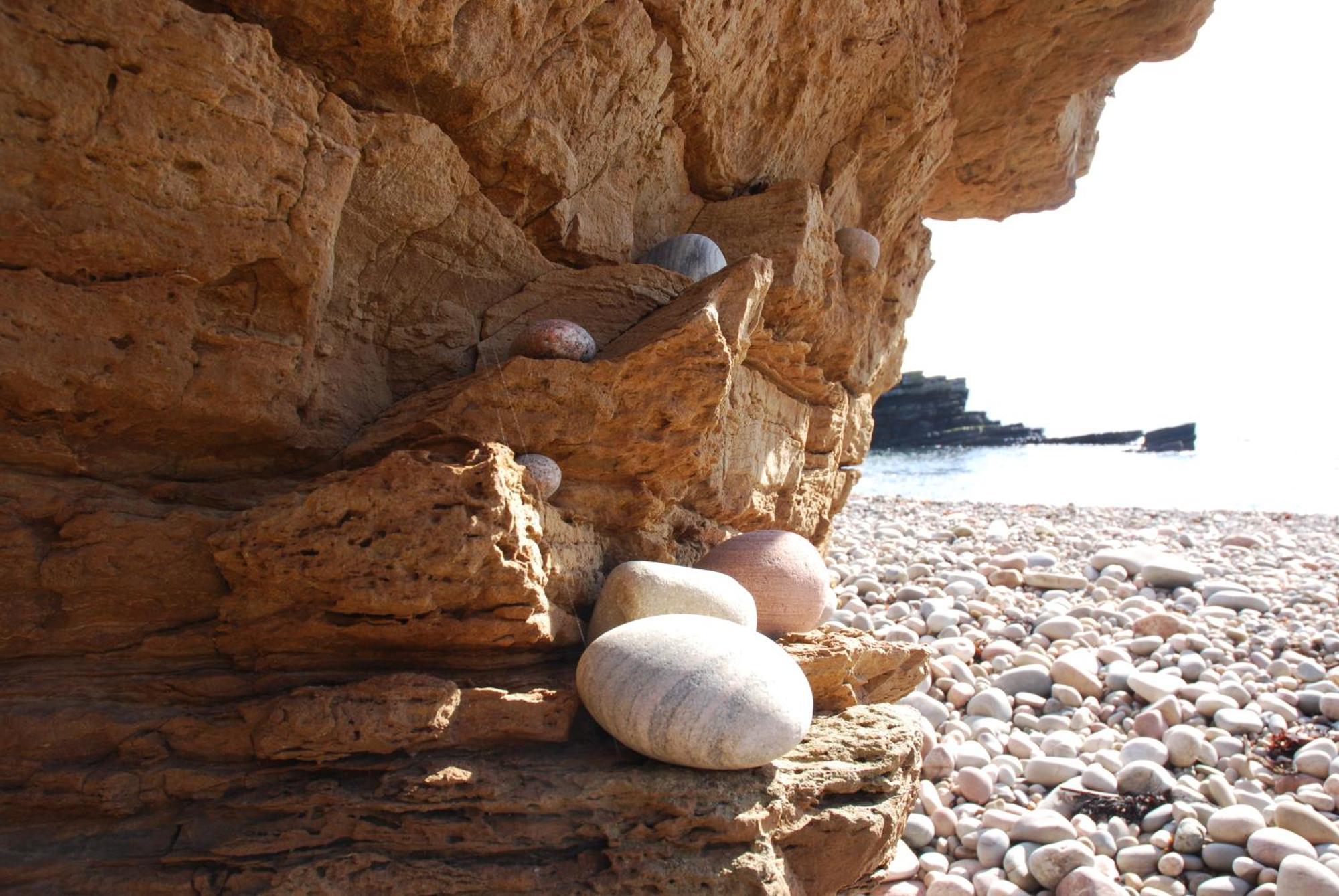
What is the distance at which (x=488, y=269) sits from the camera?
13.0 feet

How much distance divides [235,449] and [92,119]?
117cm

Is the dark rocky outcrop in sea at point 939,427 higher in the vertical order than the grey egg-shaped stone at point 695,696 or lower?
higher

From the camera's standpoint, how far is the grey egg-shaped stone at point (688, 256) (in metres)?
4.46

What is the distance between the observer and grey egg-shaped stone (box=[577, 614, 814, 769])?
8.84ft

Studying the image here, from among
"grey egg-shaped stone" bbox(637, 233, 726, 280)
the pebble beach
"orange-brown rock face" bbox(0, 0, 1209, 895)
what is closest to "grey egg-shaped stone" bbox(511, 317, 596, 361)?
"orange-brown rock face" bbox(0, 0, 1209, 895)

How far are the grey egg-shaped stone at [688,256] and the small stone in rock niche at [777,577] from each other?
1.41 m

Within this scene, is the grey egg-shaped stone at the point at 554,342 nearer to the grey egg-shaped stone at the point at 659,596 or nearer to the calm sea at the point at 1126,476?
the grey egg-shaped stone at the point at 659,596

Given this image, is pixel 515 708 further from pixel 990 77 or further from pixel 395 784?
pixel 990 77

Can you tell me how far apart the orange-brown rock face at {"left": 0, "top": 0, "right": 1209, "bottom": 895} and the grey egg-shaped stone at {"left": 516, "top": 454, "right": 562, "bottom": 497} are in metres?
0.10

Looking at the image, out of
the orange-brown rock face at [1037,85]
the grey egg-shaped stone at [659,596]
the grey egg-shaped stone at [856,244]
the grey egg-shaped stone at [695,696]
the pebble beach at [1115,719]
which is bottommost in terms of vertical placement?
the pebble beach at [1115,719]

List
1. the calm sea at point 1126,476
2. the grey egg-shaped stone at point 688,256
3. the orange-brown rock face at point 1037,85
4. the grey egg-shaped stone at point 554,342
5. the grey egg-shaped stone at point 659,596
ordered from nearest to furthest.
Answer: the grey egg-shaped stone at point 659,596, the grey egg-shaped stone at point 554,342, the grey egg-shaped stone at point 688,256, the orange-brown rock face at point 1037,85, the calm sea at point 1126,476

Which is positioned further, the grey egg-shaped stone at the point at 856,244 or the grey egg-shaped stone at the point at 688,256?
the grey egg-shaped stone at the point at 856,244

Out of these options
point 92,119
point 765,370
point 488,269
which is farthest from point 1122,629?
point 92,119

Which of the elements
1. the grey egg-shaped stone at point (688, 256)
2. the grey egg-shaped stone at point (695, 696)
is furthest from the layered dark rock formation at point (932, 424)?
the grey egg-shaped stone at point (695, 696)
